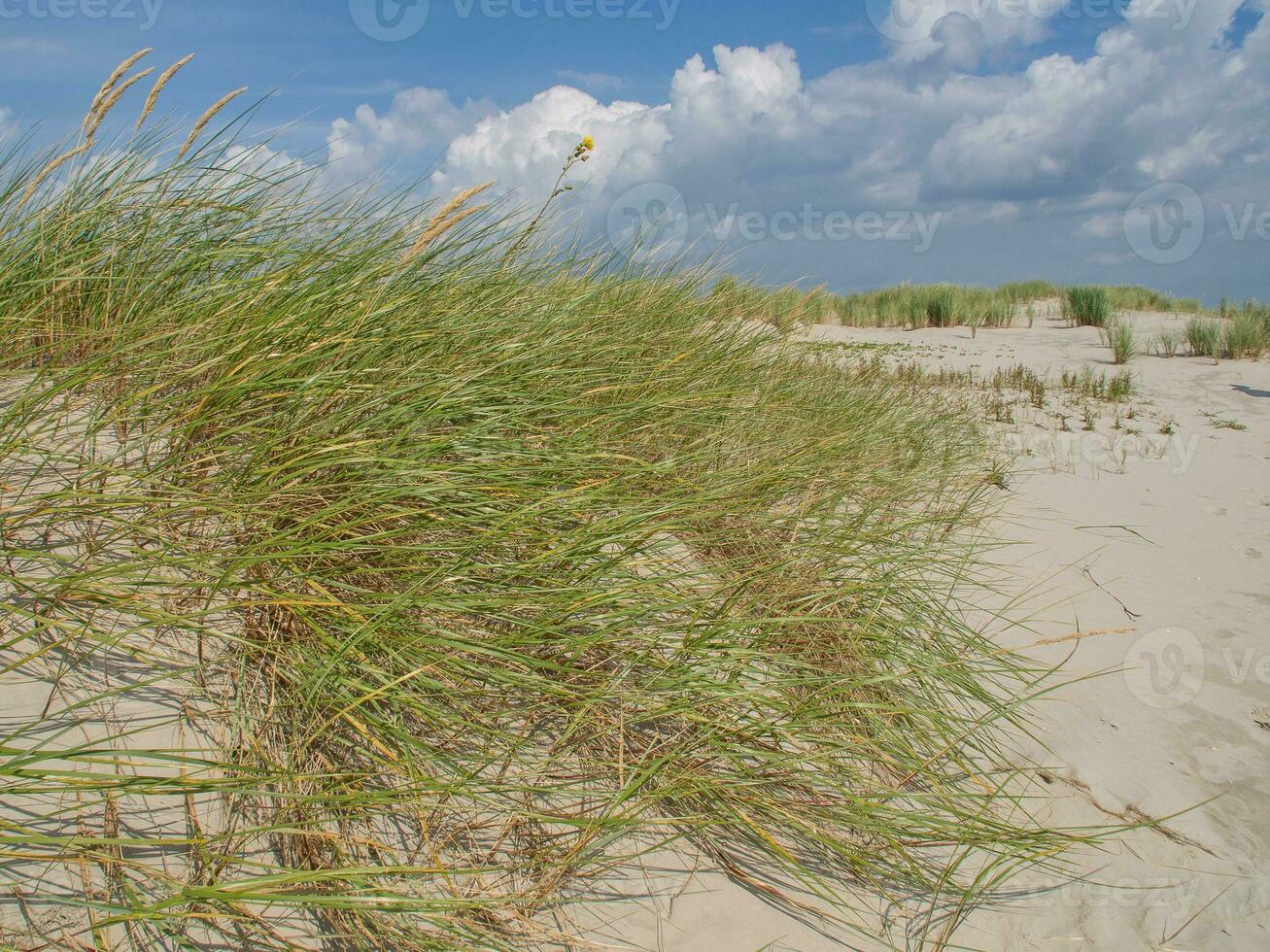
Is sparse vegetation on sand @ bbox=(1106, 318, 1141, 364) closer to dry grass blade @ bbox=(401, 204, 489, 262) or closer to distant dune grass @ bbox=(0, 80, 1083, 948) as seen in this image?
distant dune grass @ bbox=(0, 80, 1083, 948)

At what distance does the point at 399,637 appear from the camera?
1473 mm

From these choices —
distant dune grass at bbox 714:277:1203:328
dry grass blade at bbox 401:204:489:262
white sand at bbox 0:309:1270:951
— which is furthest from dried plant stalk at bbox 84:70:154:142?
distant dune grass at bbox 714:277:1203:328

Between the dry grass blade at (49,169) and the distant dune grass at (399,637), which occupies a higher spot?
the dry grass blade at (49,169)

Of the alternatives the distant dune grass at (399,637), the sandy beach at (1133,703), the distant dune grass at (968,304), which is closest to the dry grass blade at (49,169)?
the distant dune grass at (399,637)

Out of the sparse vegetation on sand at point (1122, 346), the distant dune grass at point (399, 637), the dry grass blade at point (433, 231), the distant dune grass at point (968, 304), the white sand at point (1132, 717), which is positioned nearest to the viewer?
the distant dune grass at point (399, 637)

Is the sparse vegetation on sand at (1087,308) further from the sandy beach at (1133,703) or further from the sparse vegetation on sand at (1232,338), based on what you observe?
the sandy beach at (1133,703)

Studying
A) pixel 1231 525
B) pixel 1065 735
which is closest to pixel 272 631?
pixel 1065 735

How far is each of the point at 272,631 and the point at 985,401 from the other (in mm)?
6509

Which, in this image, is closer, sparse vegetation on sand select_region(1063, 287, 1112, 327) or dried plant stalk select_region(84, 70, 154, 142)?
dried plant stalk select_region(84, 70, 154, 142)

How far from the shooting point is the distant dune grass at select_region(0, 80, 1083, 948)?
125 cm

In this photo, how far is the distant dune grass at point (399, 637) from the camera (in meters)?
1.25

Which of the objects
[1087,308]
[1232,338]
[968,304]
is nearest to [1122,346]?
[1232,338]

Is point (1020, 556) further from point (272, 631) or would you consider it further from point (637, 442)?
point (272, 631)

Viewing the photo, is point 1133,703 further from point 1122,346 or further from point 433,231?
point 1122,346
